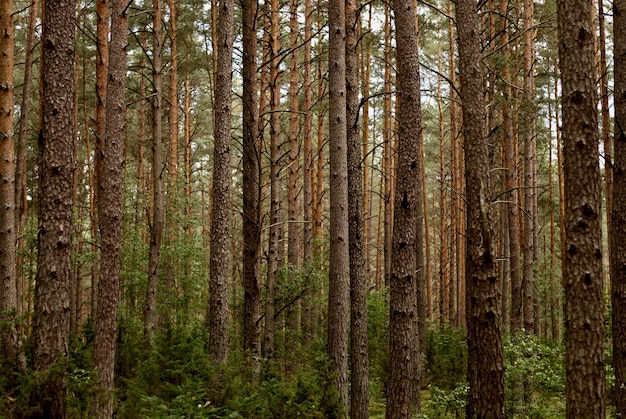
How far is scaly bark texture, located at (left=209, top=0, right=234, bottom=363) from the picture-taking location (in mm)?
7501

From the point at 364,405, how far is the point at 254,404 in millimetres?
1931

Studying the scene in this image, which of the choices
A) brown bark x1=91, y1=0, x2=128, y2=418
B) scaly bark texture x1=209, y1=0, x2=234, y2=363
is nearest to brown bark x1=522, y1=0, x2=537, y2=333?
scaly bark texture x1=209, y1=0, x2=234, y2=363

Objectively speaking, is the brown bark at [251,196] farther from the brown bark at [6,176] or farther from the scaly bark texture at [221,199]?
the brown bark at [6,176]

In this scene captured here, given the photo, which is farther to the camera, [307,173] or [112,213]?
[307,173]

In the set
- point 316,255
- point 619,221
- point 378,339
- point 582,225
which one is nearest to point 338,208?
point 619,221

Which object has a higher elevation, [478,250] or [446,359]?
[478,250]

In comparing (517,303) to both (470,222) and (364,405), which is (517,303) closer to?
(364,405)

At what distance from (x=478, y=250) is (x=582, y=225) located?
1.37m

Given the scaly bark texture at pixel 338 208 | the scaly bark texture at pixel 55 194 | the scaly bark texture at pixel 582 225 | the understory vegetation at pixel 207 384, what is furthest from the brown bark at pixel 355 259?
the scaly bark texture at pixel 55 194

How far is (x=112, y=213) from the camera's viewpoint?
680 cm

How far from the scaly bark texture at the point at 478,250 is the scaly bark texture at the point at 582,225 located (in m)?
1.13

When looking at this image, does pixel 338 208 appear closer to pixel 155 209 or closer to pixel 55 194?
pixel 55 194

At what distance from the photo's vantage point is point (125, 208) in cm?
1357

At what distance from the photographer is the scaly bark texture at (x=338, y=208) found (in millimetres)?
7855
